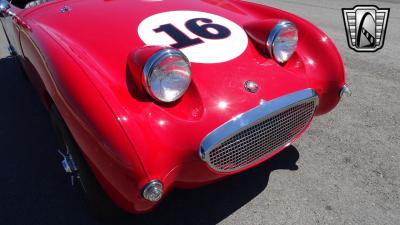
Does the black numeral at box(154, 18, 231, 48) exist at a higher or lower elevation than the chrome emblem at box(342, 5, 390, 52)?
higher

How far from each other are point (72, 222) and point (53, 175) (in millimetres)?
524

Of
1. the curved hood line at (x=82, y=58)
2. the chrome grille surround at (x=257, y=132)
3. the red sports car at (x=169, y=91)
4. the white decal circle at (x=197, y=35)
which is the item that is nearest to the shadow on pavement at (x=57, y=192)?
the red sports car at (x=169, y=91)

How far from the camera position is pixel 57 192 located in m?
2.48

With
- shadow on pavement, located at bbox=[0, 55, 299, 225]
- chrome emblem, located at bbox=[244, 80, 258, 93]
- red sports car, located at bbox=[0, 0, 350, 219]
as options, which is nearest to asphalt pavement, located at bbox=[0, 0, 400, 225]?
shadow on pavement, located at bbox=[0, 55, 299, 225]

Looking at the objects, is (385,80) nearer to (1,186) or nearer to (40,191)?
(40,191)

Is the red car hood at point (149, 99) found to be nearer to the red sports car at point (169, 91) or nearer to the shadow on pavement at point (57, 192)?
the red sports car at point (169, 91)

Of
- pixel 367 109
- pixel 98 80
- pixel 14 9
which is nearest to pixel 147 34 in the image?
pixel 98 80

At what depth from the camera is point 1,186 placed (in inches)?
100

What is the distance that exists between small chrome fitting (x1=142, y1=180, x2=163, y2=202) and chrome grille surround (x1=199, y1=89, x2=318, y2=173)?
267 mm

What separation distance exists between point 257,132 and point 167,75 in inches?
23.5

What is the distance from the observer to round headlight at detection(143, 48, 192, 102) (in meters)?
1.77

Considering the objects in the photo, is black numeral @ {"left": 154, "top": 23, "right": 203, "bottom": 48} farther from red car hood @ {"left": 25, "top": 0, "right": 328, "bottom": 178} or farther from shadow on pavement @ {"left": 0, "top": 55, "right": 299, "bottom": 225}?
shadow on pavement @ {"left": 0, "top": 55, "right": 299, "bottom": 225}

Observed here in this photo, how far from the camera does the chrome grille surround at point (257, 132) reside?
5.88ft

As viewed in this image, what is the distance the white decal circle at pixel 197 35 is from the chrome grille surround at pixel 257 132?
0.48 meters
